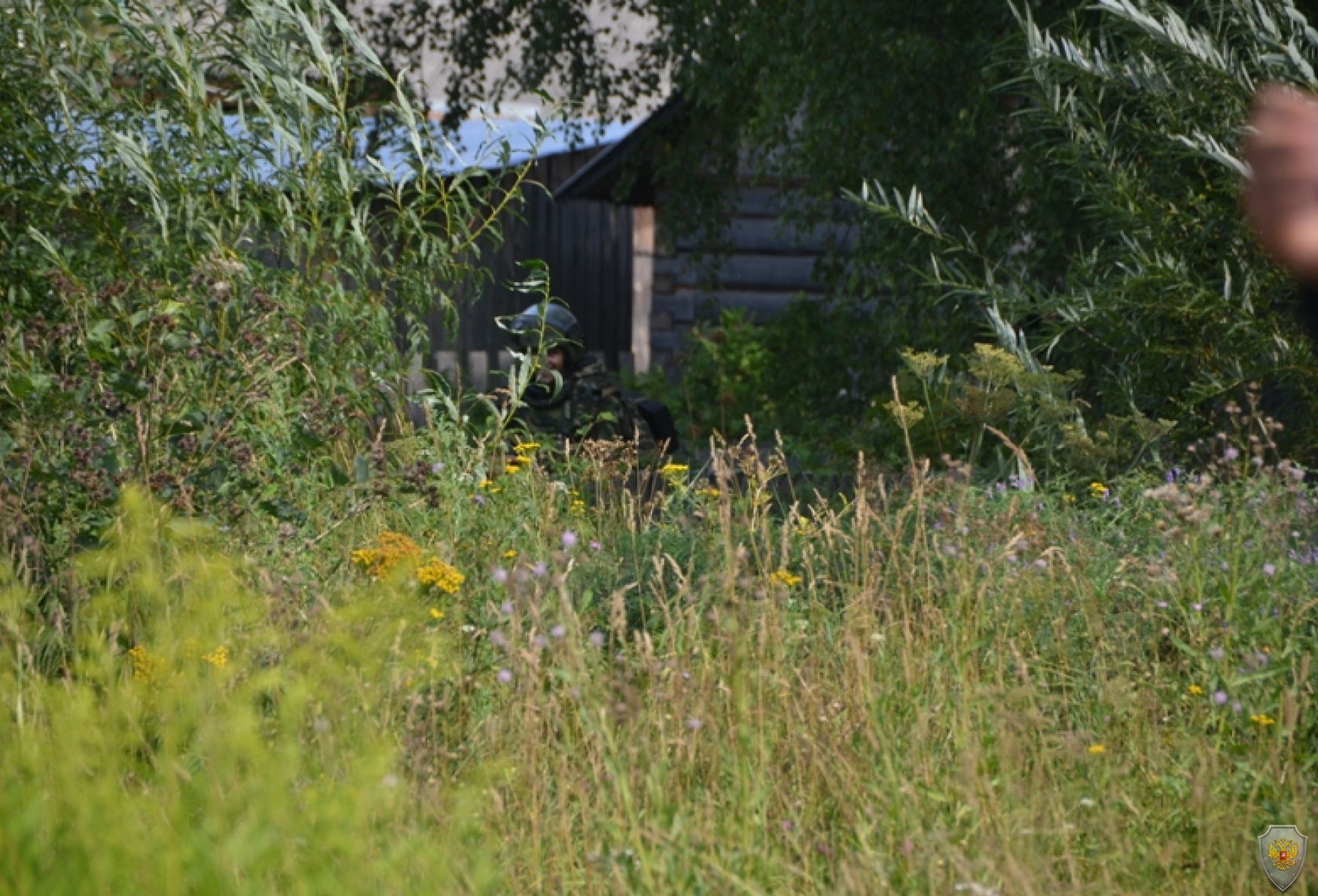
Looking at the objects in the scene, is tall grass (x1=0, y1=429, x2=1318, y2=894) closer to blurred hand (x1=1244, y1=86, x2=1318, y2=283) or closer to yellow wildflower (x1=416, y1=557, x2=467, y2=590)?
yellow wildflower (x1=416, y1=557, x2=467, y2=590)

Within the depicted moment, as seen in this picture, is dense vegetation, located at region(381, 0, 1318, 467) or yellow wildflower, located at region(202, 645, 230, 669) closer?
yellow wildflower, located at region(202, 645, 230, 669)

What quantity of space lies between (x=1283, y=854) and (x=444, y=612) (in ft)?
6.08

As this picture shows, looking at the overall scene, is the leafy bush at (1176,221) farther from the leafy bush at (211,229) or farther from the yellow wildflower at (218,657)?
the yellow wildflower at (218,657)

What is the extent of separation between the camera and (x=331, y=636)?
107 inches

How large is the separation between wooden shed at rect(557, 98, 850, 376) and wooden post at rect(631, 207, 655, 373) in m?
0.02

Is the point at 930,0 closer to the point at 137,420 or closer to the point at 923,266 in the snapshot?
the point at 923,266

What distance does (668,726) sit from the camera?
328 centimetres

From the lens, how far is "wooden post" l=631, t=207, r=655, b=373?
56.6ft

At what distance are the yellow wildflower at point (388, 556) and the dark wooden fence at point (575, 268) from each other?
15002mm

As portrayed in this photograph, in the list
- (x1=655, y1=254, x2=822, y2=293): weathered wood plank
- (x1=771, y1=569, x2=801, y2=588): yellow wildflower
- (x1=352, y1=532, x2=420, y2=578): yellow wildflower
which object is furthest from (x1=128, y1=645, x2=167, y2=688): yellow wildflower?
(x1=655, y1=254, x2=822, y2=293): weathered wood plank

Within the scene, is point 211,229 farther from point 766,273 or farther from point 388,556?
point 766,273

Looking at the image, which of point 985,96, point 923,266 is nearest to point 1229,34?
point 985,96

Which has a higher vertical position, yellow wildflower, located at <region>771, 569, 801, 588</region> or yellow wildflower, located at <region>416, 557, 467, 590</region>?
yellow wildflower, located at <region>416, 557, 467, 590</region>

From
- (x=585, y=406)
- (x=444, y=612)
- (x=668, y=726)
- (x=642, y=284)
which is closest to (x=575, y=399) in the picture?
(x=585, y=406)
